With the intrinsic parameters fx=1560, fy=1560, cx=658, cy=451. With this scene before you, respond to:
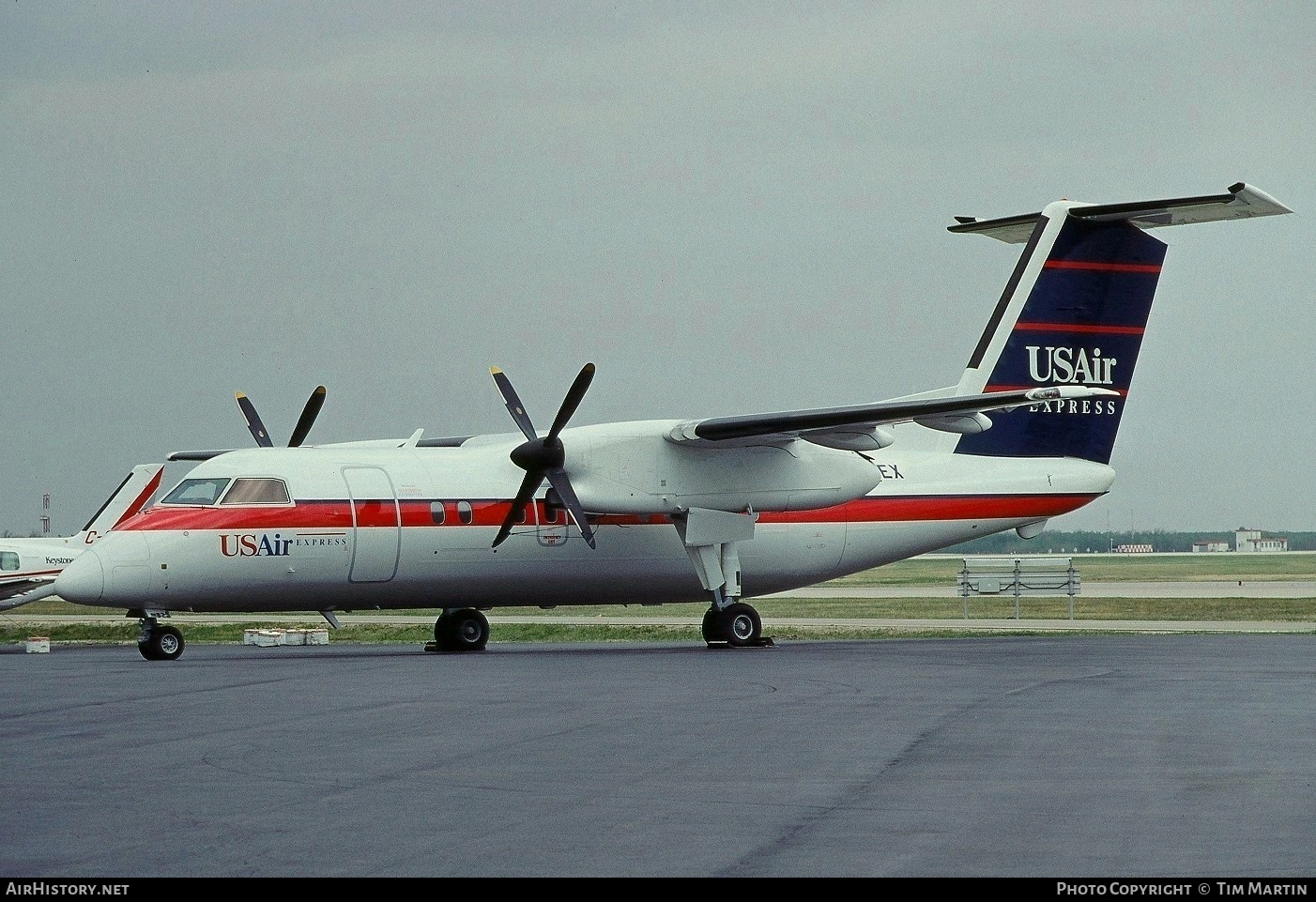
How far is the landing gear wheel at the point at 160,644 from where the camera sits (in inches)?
1029

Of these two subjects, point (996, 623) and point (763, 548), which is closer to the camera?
point (763, 548)

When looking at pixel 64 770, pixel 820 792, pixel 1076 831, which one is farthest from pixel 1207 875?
pixel 64 770

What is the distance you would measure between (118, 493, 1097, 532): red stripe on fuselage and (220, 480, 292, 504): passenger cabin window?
166 mm

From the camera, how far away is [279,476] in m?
25.9

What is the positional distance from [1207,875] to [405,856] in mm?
3954

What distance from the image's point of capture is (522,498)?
26.6 metres

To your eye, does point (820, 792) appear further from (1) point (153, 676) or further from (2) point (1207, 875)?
(1) point (153, 676)

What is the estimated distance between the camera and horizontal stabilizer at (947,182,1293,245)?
28.4 m

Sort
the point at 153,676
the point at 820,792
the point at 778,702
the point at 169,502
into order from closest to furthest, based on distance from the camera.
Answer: the point at 820,792
the point at 778,702
the point at 153,676
the point at 169,502

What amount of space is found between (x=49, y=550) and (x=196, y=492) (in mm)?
14234

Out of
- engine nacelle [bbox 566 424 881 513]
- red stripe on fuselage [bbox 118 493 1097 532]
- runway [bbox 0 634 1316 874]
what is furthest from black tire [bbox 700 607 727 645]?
runway [bbox 0 634 1316 874]

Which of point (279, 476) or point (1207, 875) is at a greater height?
point (279, 476)

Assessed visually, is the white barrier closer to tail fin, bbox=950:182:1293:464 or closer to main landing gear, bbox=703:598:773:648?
tail fin, bbox=950:182:1293:464

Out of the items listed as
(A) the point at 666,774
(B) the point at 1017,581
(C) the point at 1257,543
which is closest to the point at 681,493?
(A) the point at 666,774
